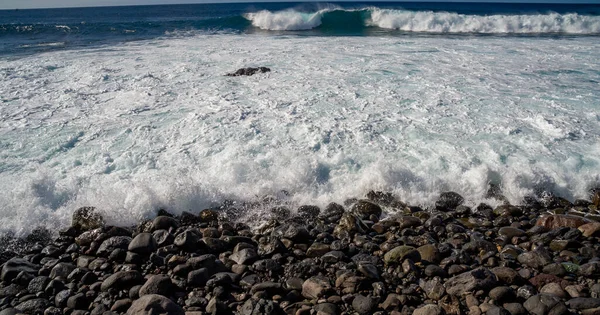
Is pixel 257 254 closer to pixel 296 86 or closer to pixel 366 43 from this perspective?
pixel 296 86

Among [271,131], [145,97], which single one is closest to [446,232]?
[271,131]

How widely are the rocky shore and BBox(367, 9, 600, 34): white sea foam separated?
23955mm

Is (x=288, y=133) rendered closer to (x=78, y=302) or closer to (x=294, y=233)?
(x=294, y=233)

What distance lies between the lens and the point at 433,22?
27578 mm

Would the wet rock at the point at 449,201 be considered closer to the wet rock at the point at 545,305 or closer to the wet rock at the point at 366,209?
the wet rock at the point at 366,209

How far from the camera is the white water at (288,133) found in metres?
5.59

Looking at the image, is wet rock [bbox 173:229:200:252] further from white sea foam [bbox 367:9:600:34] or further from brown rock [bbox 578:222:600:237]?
white sea foam [bbox 367:9:600:34]

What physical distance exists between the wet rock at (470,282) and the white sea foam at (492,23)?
2503cm

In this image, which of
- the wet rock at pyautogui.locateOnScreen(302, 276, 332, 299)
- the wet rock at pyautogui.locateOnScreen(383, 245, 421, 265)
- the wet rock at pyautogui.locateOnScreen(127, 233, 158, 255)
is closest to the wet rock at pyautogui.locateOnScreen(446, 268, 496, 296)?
the wet rock at pyautogui.locateOnScreen(383, 245, 421, 265)

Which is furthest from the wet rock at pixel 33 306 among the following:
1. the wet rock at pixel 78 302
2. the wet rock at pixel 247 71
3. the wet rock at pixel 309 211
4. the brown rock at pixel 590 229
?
the wet rock at pixel 247 71

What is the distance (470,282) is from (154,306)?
2.46 meters

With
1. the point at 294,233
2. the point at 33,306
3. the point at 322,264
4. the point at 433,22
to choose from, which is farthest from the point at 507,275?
the point at 433,22

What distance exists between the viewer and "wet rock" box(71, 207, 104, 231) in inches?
194

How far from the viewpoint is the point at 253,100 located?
30.6 feet
